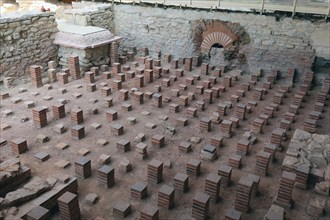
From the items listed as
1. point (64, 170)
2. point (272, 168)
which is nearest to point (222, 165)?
point (272, 168)

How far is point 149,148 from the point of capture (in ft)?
19.6

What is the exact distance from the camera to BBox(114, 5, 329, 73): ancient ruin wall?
9008 mm

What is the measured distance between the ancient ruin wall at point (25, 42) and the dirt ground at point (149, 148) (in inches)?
26.8

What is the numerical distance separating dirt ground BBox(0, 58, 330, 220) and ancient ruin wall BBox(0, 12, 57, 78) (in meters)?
0.68

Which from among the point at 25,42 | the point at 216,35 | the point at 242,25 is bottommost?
the point at 25,42

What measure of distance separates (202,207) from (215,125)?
280cm

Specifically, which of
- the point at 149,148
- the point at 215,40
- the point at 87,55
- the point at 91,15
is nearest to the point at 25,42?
the point at 87,55

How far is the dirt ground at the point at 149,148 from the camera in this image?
4.65 m

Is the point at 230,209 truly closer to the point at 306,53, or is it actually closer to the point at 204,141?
the point at 204,141

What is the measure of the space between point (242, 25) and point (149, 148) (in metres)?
5.45

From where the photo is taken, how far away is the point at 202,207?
14.0 feet

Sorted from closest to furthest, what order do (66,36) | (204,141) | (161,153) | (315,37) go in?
(161,153), (204,141), (315,37), (66,36)

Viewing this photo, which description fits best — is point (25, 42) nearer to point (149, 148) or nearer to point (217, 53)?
point (149, 148)

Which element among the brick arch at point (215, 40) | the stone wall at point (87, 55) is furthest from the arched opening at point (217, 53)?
the stone wall at point (87, 55)
